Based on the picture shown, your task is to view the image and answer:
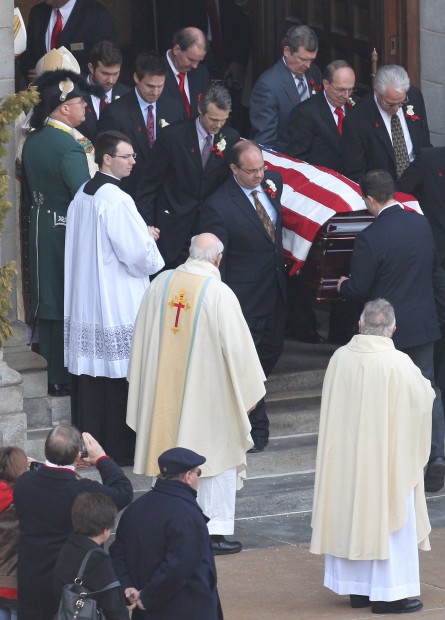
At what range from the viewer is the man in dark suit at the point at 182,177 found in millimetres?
10078

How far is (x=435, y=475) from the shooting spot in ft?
32.1

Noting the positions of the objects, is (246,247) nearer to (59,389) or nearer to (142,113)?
(142,113)

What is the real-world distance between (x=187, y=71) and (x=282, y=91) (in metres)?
0.72

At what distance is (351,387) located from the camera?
25.7ft

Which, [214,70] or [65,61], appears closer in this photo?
[65,61]

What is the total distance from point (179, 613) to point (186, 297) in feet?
8.56

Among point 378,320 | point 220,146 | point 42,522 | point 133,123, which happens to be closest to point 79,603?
point 42,522

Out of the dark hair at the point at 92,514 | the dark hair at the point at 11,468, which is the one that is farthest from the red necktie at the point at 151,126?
the dark hair at the point at 92,514

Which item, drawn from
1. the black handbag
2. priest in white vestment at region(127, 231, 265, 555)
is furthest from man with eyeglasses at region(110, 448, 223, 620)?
priest in white vestment at region(127, 231, 265, 555)

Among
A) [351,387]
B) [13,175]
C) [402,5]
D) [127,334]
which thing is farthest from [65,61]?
[351,387]

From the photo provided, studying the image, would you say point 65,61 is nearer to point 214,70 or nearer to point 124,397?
point 124,397

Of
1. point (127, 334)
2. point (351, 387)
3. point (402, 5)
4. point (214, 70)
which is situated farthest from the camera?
point (214, 70)

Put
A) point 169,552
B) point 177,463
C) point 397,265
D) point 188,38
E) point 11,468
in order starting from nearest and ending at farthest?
point 169,552
point 177,463
point 11,468
point 397,265
point 188,38

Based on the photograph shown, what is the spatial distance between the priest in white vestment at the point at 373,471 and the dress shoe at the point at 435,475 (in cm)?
187
